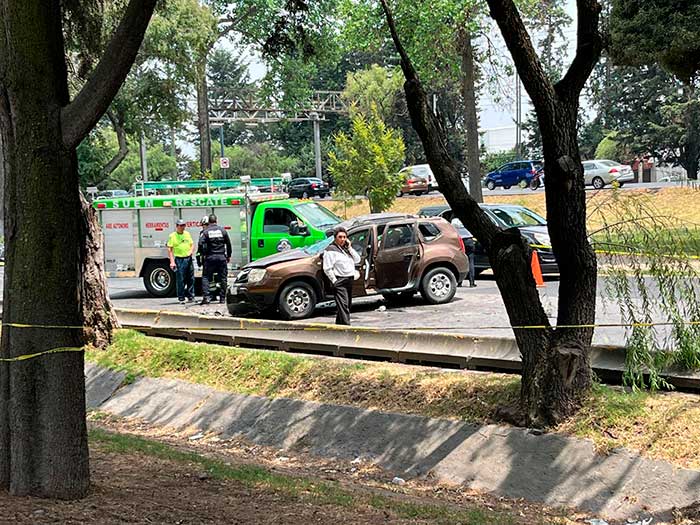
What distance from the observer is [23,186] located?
615 cm

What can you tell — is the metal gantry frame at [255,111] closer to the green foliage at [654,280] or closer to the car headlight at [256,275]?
the car headlight at [256,275]

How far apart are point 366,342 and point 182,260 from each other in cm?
770

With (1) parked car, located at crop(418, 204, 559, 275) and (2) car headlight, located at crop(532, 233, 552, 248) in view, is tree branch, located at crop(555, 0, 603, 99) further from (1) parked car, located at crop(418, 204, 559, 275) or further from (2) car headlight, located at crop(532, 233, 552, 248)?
(2) car headlight, located at crop(532, 233, 552, 248)

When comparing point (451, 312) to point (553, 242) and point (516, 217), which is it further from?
point (553, 242)

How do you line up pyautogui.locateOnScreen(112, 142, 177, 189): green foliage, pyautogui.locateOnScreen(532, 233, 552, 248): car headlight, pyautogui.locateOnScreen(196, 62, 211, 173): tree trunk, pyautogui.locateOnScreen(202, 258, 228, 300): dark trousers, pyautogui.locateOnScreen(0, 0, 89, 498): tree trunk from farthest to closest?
pyautogui.locateOnScreen(112, 142, 177, 189): green foliage, pyautogui.locateOnScreen(196, 62, 211, 173): tree trunk, pyautogui.locateOnScreen(532, 233, 552, 248): car headlight, pyautogui.locateOnScreen(202, 258, 228, 300): dark trousers, pyautogui.locateOnScreen(0, 0, 89, 498): tree trunk

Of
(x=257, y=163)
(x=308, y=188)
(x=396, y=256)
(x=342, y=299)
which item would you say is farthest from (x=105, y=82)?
(x=257, y=163)

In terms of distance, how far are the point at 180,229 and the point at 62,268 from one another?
503 inches

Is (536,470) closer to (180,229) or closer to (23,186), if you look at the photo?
(23,186)

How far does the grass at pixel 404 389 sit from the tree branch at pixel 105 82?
17.9ft

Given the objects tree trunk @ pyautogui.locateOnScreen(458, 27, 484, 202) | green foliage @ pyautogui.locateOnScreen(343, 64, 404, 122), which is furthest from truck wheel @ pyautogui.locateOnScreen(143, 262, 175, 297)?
green foliage @ pyautogui.locateOnScreen(343, 64, 404, 122)

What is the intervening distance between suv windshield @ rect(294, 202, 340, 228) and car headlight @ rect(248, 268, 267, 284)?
15.5ft

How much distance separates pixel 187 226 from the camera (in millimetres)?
21516

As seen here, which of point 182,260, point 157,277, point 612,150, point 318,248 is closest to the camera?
point 318,248

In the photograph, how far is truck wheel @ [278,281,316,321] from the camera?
1575 cm
